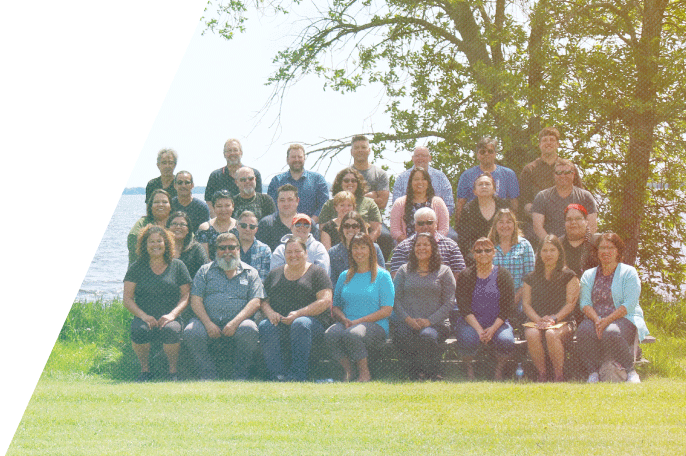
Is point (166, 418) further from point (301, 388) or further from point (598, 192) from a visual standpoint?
point (598, 192)

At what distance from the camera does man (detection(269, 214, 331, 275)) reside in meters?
4.69

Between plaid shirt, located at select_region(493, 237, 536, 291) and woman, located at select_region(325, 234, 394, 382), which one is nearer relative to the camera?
woman, located at select_region(325, 234, 394, 382)

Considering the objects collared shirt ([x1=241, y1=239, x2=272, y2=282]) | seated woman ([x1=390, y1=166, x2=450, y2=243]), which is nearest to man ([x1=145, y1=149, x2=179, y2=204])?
collared shirt ([x1=241, y1=239, x2=272, y2=282])

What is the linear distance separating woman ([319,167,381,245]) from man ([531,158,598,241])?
3.51 feet

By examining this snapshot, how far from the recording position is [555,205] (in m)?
4.97

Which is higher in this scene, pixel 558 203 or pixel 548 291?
pixel 558 203

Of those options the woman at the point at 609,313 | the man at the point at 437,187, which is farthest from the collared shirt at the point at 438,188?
the woman at the point at 609,313

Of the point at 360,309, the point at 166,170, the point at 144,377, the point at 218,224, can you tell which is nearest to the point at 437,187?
the point at 360,309

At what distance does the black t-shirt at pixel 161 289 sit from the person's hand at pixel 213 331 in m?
0.31

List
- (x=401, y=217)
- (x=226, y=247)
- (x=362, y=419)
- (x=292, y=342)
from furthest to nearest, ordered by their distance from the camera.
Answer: (x=401, y=217), (x=226, y=247), (x=292, y=342), (x=362, y=419)

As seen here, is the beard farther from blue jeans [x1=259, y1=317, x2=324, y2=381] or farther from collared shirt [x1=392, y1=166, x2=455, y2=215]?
collared shirt [x1=392, y1=166, x2=455, y2=215]

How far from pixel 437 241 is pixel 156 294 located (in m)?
1.82

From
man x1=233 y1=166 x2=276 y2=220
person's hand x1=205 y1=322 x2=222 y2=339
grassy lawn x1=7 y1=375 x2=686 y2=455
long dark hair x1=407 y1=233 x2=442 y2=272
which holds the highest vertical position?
man x1=233 y1=166 x2=276 y2=220

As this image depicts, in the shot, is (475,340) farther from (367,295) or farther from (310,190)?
(310,190)
